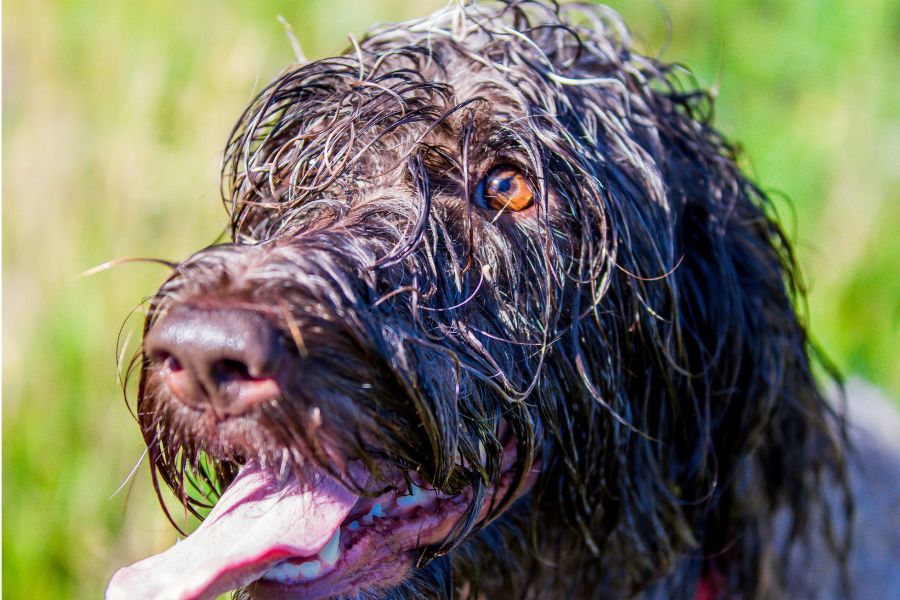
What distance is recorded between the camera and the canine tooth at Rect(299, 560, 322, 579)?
2.01m

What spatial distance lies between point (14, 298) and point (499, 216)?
2.74 metres

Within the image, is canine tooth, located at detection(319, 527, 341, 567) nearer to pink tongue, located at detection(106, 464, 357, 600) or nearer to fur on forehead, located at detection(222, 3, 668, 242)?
pink tongue, located at detection(106, 464, 357, 600)

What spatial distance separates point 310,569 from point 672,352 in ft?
3.05

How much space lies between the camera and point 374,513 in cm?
214

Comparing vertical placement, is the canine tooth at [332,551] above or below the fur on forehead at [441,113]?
below

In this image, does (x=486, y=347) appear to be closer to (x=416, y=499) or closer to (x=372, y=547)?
(x=416, y=499)

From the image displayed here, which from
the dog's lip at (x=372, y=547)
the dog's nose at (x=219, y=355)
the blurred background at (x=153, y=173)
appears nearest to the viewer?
the dog's nose at (x=219, y=355)

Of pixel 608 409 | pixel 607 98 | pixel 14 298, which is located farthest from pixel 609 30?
pixel 14 298

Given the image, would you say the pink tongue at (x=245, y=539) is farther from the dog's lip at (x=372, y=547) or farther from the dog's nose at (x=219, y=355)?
the dog's nose at (x=219, y=355)

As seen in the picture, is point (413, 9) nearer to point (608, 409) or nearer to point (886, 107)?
point (886, 107)

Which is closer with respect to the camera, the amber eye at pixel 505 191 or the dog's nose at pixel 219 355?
the dog's nose at pixel 219 355

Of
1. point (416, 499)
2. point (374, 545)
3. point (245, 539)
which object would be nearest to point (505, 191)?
point (416, 499)

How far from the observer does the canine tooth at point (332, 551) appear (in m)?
2.03

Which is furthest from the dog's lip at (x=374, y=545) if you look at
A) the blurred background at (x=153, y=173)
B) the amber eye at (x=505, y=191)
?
the blurred background at (x=153, y=173)
